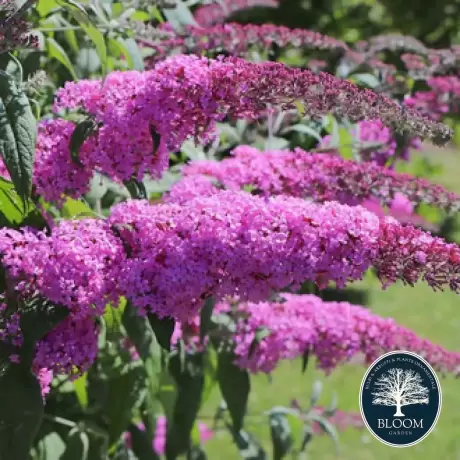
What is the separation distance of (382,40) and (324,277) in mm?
2138

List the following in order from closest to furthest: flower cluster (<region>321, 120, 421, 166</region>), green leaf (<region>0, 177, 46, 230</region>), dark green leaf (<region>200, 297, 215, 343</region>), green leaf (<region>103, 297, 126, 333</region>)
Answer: green leaf (<region>0, 177, 46, 230</region>) < green leaf (<region>103, 297, 126, 333</region>) < dark green leaf (<region>200, 297, 215, 343</region>) < flower cluster (<region>321, 120, 421, 166</region>)

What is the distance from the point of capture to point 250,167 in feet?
8.42

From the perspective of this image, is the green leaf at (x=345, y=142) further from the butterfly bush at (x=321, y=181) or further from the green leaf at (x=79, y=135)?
the green leaf at (x=79, y=135)

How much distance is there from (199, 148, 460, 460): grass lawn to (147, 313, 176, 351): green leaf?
Answer: 95.6 inches

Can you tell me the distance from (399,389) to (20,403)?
4.13 ft

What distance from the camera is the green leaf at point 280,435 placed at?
11.1 feet

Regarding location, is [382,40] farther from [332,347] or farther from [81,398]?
[81,398]

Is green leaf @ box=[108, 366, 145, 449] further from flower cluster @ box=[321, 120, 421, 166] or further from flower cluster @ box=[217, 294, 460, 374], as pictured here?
flower cluster @ box=[321, 120, 421, 166]

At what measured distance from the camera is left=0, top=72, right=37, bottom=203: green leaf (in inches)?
68.4

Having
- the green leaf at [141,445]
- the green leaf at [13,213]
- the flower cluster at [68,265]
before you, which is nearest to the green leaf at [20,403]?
the flower cluster at [68,265]

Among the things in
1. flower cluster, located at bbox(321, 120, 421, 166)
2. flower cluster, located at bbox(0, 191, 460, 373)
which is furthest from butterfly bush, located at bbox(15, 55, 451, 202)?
flower cluster, located at bbox(321, 120, 421, 166)

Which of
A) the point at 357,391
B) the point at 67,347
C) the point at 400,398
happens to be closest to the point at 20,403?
the point at 67,347

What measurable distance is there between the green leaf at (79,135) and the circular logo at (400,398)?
1081 millimetres

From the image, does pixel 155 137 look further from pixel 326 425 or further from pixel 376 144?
pixel 326 425
